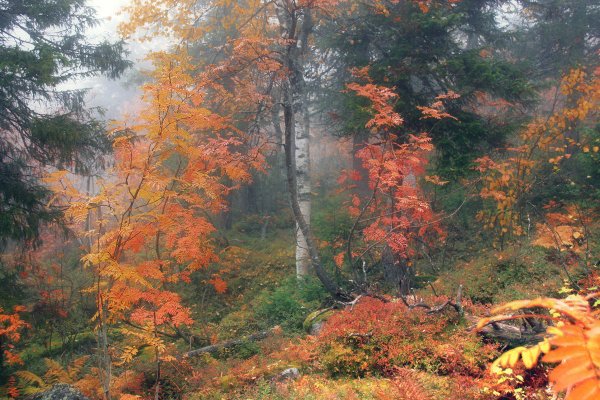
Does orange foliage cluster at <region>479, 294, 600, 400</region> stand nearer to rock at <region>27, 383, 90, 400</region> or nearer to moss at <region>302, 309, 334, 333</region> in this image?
rock at <region>27, 383, 90, 400</region>

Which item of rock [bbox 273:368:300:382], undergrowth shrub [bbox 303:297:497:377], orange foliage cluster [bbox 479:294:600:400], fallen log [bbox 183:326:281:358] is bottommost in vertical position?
fallen log [bbox 183:326:281:358]

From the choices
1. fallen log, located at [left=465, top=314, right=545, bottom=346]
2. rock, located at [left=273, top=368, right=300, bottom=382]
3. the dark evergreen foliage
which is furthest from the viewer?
the dark evergreen foliage

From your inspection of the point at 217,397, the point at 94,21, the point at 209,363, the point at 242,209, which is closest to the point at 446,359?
→ the point at 217,397

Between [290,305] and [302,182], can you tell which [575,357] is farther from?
[302,182]

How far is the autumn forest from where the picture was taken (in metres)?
5.32

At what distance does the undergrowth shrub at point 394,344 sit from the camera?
4.77m

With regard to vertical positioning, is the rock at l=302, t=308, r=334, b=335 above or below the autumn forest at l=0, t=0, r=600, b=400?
below

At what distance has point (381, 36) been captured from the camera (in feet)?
30.2

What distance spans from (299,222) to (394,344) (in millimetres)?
2758

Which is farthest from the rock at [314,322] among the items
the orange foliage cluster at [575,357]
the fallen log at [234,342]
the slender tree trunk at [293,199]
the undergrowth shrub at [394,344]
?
Answer: the orange foliage cluster at [575,357]

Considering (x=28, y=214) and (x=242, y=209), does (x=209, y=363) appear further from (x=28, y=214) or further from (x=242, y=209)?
(x=242, y=209)

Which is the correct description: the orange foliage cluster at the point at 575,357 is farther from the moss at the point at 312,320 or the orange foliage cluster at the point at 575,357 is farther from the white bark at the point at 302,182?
the white bark at the point at 302,182

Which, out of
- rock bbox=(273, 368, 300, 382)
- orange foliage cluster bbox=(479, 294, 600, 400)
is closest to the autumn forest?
rock bbox=(273, 368, 300, 382)

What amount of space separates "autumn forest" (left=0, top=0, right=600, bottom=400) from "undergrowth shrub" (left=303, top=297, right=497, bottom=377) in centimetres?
3
